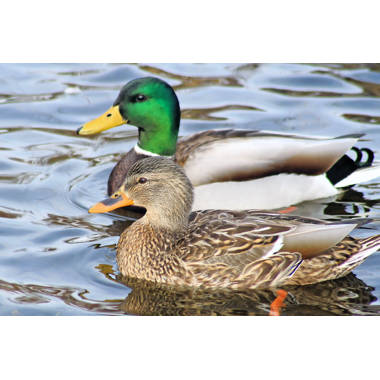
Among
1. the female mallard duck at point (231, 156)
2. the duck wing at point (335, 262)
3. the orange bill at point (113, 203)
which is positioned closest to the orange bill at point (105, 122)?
the female mallard duck at point (231, 156)

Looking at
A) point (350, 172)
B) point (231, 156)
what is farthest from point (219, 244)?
point (350, 172)

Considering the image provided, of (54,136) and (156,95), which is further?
(54,136)

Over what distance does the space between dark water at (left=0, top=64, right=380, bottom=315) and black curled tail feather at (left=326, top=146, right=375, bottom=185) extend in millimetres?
208

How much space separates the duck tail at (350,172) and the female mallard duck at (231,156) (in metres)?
0.01

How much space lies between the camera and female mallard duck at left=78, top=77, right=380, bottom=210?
791 centimetres

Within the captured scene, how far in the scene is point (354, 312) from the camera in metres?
5.95

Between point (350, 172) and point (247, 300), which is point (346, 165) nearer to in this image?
point (350, 172)

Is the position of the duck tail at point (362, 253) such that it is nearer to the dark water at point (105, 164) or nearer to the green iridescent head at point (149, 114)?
the dark water at point (105, 164)

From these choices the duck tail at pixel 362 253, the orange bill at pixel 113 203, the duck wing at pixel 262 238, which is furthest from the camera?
the orange bill at pixel 113 203

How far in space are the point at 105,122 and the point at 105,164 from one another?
100 centimetres

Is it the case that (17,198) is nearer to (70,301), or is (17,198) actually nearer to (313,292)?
(70,301)

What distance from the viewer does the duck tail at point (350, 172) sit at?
8344 millimetres

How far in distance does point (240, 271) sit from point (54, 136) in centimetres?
406
